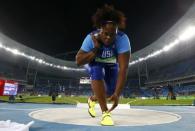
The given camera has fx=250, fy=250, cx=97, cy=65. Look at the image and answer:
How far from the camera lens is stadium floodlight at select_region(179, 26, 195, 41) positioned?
29055mm

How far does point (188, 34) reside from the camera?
30453 millimetres

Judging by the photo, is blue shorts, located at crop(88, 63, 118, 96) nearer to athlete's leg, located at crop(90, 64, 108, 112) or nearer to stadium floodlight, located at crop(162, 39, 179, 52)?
athlete's leg, located at crop(90, 64, 108, 112)

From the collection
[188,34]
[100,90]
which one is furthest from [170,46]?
[100,90]

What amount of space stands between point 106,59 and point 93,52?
2.18 ft

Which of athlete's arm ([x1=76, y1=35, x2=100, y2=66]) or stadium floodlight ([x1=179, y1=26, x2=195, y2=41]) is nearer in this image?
athlete's arm ([x1=76, y1=35, x2=100, y2=66])

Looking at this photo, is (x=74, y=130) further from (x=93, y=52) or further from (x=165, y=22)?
(x=165, y=22)

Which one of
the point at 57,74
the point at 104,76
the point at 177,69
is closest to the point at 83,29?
the point at 177,69

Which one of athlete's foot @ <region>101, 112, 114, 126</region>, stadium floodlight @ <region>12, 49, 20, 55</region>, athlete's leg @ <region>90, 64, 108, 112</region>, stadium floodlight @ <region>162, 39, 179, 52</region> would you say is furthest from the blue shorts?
stadium floodlight @ <region>12, 49, 20, 55</region>

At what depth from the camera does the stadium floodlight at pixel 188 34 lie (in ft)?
95.3

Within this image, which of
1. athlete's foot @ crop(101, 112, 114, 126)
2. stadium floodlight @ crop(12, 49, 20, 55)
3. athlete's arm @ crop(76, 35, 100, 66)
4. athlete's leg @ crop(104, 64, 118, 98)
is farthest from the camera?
stadium floodlight @ crop(12, 49, 20, 55)

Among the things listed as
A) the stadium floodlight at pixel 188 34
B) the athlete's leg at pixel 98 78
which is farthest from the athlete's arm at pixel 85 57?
the stadium floodlight at pixel 188 34

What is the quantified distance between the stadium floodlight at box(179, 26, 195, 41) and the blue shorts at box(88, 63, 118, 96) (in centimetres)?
2731

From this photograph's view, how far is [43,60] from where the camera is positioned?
5572 centimetres

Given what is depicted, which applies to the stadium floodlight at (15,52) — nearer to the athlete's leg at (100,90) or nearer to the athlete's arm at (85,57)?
the athlete's leg at (100,90)
